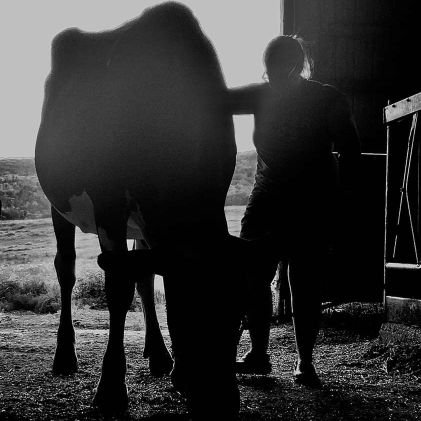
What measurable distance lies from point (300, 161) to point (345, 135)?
0.25 metres

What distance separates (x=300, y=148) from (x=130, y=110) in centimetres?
106

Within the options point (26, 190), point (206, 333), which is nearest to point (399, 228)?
point (206, 333)

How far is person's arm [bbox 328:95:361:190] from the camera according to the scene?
307 centimetres

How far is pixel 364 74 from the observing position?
6.68 meters

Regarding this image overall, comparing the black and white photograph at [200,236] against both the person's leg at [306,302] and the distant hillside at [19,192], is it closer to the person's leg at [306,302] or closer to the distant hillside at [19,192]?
the person's leg at [306,302]

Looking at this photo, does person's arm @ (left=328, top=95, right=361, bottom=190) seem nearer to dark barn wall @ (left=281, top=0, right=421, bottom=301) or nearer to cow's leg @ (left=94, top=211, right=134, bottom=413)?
cow's leg @ (left=94, top=211, right=134, bottom=413)

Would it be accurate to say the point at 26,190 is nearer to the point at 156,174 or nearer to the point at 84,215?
the point at 84,215

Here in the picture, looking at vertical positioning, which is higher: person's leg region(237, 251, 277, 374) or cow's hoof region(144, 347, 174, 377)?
person's leg region(237, 251, 277, 374)

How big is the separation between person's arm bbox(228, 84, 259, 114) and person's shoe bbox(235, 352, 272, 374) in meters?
1.37

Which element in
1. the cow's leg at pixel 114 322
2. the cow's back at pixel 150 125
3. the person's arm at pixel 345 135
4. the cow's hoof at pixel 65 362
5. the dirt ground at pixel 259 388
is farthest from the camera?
the cow's hoof at pixel 65 362

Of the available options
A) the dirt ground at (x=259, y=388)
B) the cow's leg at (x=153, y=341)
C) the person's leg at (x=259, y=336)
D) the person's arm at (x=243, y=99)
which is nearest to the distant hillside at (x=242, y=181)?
the dirt ground at (x=259, y=388)

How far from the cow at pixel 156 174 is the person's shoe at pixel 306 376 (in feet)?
2.63

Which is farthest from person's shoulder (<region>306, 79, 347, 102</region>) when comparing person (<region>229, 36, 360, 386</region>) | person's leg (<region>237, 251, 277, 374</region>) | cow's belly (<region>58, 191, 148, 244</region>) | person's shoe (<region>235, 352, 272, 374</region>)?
person's shoe (<region>235, 352, 272, 374</region>)

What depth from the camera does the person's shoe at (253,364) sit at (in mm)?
3330
